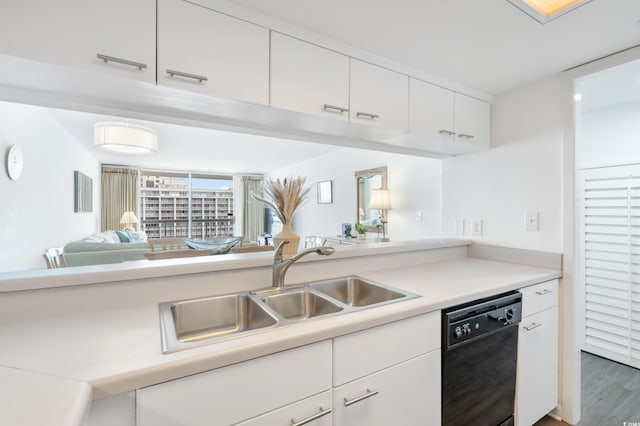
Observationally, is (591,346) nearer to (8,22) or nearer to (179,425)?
(179,425)

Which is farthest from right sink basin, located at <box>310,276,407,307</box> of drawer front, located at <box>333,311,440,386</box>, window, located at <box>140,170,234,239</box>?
window, located at <box>140,170,234,239</box>

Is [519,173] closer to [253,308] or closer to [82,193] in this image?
[253,308]

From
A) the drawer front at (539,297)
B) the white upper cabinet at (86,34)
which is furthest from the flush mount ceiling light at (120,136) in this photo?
the drawer front at (539,297)

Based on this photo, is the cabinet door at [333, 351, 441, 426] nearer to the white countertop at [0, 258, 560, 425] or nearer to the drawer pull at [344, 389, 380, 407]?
the drawer pull at [344, 389, 380, 407]

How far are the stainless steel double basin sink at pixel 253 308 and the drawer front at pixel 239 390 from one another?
0.13 m

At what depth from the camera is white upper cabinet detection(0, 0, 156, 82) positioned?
34.1 inches

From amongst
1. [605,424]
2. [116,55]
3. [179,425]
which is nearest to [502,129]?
[605,424]

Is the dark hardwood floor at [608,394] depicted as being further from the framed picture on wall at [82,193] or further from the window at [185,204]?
the window at [185,204]

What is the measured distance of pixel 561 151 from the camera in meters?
1.78

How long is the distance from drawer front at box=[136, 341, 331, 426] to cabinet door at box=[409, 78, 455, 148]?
4.48 ft

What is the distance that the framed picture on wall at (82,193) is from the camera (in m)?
4.28

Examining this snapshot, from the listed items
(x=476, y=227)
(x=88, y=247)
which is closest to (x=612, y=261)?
(x=476, y=227)

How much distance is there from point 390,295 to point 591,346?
231cm

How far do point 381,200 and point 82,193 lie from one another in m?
4.59
